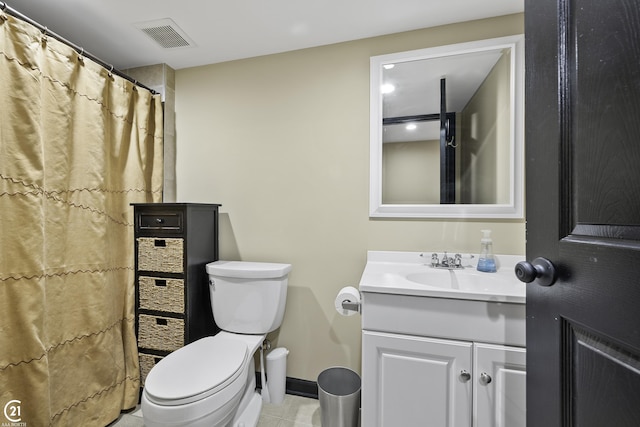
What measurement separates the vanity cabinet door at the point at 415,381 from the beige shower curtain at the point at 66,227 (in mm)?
1400

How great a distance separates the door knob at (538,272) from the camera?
559 millimetres

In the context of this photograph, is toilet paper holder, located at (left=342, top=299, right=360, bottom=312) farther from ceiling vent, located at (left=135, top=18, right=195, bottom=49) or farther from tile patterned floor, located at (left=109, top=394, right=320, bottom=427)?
ceiling vent, located at (left=135, top=18, right=195, bottom=49)

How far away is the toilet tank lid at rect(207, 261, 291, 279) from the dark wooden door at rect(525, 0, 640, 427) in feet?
3.73

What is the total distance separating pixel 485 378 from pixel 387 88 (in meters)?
1.44

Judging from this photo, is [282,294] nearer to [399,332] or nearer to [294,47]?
[399,332]

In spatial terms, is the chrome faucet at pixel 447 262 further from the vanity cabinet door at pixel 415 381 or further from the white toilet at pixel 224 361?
the white toilet at pixel 224 361

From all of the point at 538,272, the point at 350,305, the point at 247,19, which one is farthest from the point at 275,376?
the point at 247,19

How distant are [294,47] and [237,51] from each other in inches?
14.5

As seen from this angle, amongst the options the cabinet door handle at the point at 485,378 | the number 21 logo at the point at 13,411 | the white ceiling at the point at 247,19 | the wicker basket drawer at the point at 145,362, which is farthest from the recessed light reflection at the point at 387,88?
the number 21 logo at the point at 13,411

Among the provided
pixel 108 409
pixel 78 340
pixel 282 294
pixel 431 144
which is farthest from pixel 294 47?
pixel 108 409

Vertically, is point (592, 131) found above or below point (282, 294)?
above

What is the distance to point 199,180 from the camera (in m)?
1.89

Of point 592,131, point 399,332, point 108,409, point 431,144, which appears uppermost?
point 431,144

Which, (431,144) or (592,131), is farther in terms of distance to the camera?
(431,144)
